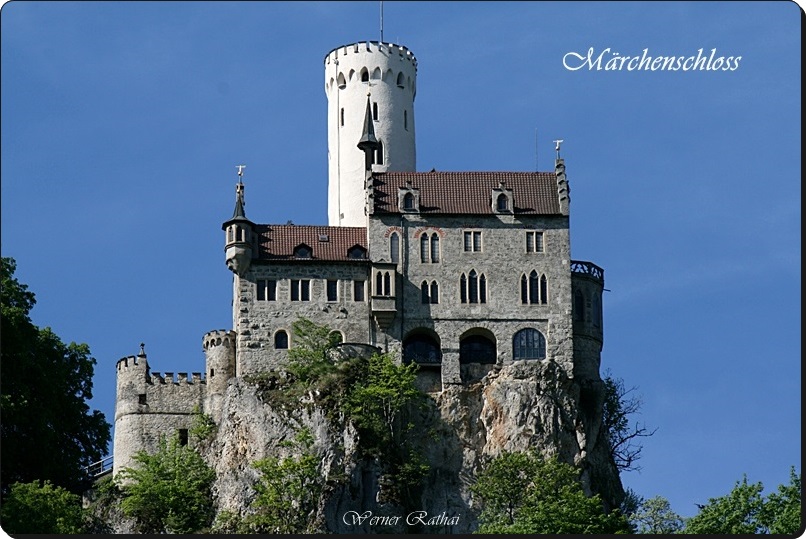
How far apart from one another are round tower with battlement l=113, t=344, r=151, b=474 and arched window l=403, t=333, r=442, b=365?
46.4ft

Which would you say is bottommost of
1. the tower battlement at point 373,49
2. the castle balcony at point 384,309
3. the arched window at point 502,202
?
the castle balcony at point 384,309

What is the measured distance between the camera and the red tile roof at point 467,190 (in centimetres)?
11262

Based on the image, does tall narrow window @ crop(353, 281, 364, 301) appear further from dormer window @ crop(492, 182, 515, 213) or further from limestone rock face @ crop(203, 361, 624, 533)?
dormer window @ crop(492, 182, 515, 213)

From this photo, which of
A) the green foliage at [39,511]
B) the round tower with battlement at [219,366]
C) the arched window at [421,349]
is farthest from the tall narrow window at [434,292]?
the green foliage at [39,511]

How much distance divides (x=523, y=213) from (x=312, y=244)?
11.5 m

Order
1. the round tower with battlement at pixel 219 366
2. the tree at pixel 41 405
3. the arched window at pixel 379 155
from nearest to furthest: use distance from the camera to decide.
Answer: the tree at pixel 41 405, the round tower with battlement at pixel 219 366, the arched window at pixel 379 155

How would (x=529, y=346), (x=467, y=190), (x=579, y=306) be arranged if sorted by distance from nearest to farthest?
(x=529, y=346) → (x=467, y=190) → (x=579, y=306)

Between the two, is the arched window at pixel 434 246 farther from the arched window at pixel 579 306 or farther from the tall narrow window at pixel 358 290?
the arched window at pixel 579 306

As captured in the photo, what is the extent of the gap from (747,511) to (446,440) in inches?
736

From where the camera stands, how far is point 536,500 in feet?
334

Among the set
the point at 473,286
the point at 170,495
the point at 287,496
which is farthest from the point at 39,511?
the point at 473,286

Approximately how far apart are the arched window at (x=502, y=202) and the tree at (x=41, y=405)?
2405 cm

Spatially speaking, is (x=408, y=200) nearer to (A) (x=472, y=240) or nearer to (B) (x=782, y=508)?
(A) (x=472, y=240)

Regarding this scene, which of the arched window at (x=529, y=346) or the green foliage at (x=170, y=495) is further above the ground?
the arched window at (x=529, y=346)
